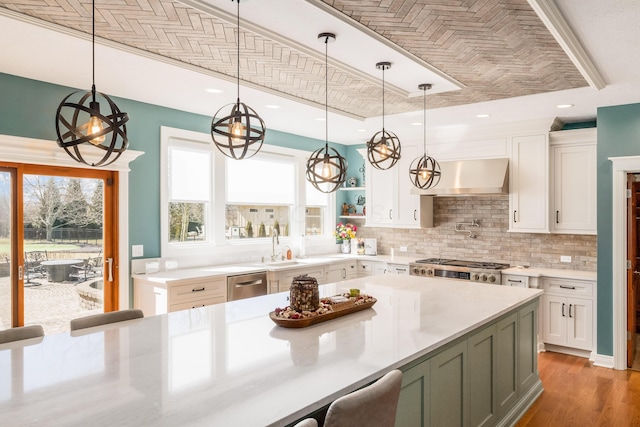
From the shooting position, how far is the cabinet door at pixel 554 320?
15.7ft

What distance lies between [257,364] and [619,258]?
4127 mm

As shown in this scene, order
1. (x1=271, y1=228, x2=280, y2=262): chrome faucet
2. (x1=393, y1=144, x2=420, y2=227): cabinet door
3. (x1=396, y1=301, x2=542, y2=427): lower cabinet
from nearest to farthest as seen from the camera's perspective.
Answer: (x1=396, y1=301, x2=542, y2=427): lower cabinet → (x1=271, y1=228, x2=280, y2=262): chrome faucet → (x1=393, y1=144, x2=420, y2=227): cabinet door

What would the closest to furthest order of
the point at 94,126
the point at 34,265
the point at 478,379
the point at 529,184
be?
the point at 94,126 → the point at 478,379 → the point at 34,265 → the point at 529,184

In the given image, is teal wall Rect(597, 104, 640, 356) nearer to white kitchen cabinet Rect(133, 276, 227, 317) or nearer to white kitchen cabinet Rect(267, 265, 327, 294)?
white kitchen cabinet Rect(267, 265, 327, 294)

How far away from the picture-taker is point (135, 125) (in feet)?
14.2

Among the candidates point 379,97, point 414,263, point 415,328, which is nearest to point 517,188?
point 414,263

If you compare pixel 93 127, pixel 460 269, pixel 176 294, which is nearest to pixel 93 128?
pixel 93 127

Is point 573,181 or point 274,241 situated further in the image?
point 274,241

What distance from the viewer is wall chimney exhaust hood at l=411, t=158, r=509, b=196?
17.0 feet

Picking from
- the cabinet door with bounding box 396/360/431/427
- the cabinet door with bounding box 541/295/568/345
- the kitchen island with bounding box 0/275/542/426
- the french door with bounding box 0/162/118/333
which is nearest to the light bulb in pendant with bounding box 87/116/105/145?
the kitchen island with bounding box 0/275/542/426

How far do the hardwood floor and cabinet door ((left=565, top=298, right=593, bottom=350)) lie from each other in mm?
177

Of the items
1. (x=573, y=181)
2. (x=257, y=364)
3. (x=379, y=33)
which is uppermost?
(x=379, y=33)

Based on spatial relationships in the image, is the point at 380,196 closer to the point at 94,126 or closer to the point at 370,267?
the point at 370,267

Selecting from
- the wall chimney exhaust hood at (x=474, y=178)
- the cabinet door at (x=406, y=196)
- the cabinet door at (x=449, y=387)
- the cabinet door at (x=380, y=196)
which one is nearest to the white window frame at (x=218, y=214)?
the cabinet door at (x=380, y=196)
